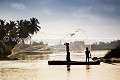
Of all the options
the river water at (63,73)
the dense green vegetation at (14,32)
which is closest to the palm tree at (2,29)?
the dense green vegetation at (14,32)

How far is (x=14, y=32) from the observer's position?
462 feet

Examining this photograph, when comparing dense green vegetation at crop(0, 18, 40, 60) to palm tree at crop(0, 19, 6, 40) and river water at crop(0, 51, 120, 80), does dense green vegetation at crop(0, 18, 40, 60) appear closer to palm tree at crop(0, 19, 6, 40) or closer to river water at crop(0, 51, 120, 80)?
palm tree at crop(0, 19, 6, 40)

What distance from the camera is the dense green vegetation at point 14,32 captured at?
137400 millimetres

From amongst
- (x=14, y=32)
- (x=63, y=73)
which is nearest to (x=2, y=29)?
(x=14, y=32)

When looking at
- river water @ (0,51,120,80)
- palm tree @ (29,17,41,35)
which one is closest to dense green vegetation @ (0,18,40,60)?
palm tree @ (29,17,41,35)

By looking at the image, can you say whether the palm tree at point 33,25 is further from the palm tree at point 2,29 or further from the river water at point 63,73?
the river water at point 63,73

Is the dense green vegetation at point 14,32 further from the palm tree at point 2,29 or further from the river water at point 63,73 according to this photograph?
the river water at point 63,73

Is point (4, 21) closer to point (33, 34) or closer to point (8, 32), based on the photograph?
point (8, 32)

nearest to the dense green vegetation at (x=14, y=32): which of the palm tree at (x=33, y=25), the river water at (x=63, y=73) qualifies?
the palm tree at (x=33, y=25)

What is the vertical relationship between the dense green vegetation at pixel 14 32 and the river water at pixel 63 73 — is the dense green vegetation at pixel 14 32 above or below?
above

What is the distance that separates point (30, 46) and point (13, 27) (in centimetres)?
4417

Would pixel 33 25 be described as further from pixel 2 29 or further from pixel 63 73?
pixel 63 73

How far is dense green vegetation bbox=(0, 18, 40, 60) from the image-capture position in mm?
137400

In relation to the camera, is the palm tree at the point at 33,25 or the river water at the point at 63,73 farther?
the palm tree at the point at 33,25
